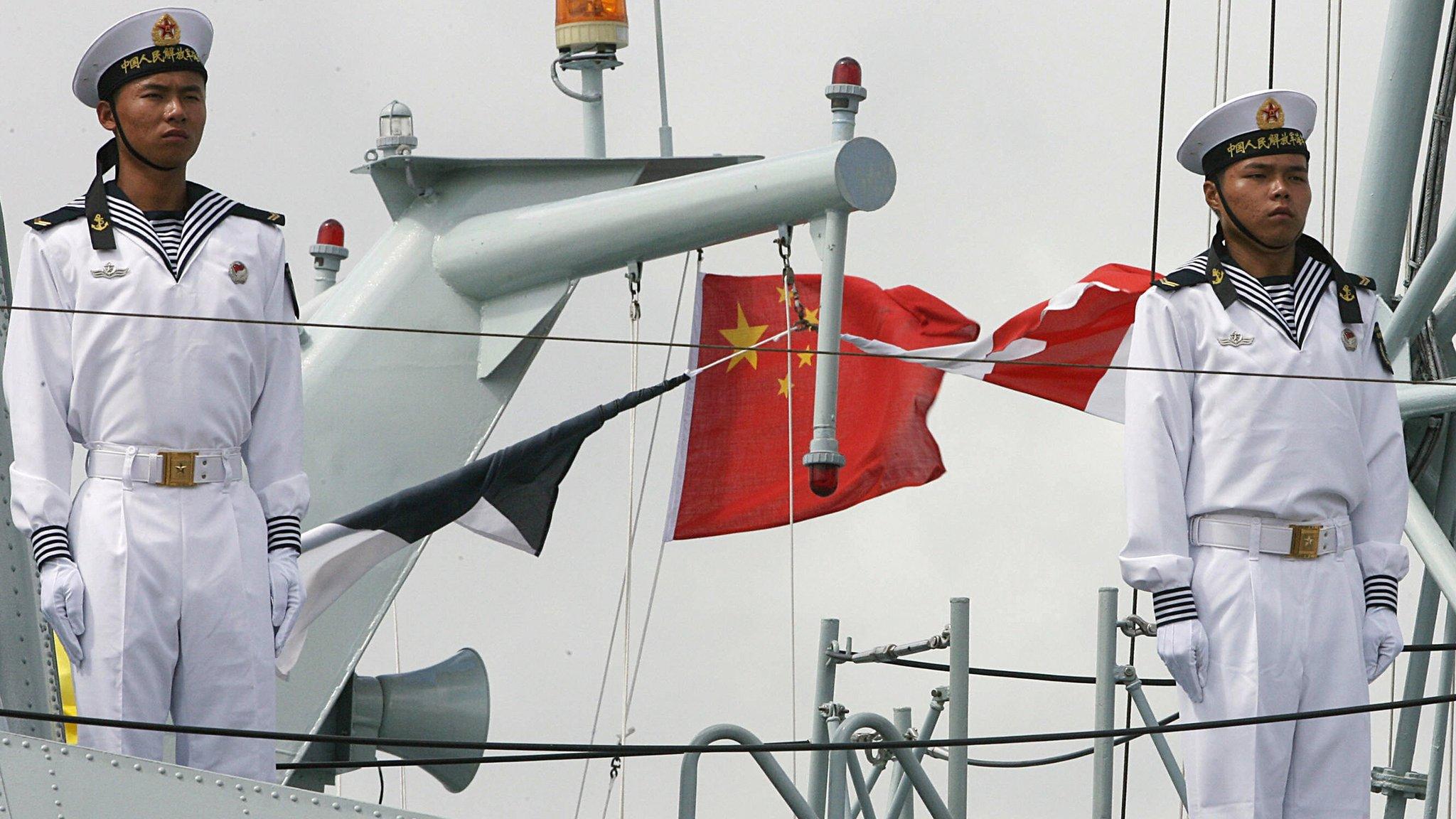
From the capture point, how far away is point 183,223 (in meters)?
5.19

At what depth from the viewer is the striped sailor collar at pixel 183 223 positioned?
5137 mm

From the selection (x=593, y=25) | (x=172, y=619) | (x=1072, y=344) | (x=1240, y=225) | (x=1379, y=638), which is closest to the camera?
(x=172, y=619)

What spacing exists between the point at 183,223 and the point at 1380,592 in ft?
8.93

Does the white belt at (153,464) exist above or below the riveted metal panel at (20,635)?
above

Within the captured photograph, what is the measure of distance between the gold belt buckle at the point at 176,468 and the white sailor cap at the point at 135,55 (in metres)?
0.79

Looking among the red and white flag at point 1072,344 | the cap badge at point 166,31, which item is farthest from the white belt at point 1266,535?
the red and white flag at point 1072,344

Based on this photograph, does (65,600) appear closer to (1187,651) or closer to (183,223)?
(183,223)

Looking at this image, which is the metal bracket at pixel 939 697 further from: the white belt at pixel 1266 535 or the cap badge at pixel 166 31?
the cap badge at pixel 166 31

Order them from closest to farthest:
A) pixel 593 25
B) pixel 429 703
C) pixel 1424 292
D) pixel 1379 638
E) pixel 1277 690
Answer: pixel 1277 690 < pixel 1379 638 < pixel 1424 292 < pixel 429 703 < pixel 593 25

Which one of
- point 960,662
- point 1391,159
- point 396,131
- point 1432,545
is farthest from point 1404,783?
point 396,131

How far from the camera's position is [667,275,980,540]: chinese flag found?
470 inches

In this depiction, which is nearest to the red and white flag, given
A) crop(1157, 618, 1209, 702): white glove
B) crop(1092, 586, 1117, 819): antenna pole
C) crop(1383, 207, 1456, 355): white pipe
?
crop(1383, 207, 1456, 355): white pipe

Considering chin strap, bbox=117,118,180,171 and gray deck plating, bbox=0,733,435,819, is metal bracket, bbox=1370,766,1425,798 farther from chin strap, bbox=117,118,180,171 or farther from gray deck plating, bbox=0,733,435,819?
chin strap, bbox=117,118,180,171

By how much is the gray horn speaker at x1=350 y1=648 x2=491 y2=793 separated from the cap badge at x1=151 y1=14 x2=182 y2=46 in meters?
3.84
